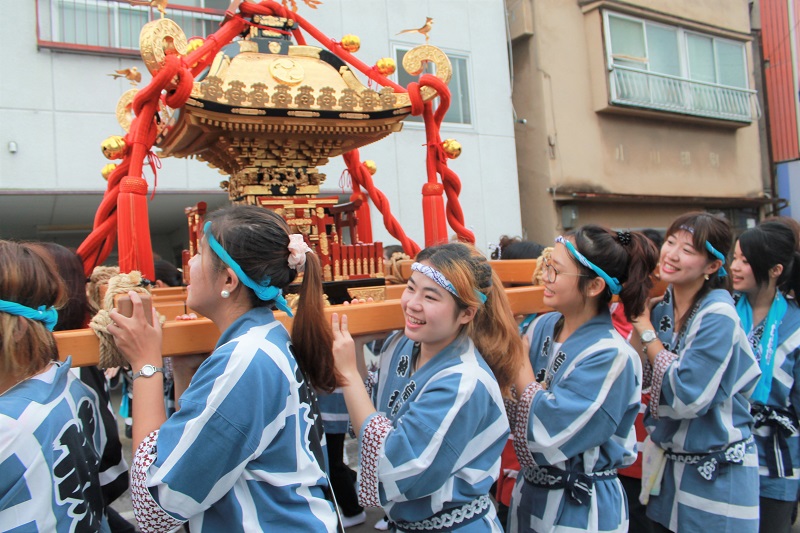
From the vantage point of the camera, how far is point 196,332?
5.76ft

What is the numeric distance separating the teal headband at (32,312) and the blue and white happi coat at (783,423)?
117 inches

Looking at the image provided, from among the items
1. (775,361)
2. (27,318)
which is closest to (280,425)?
(27,318)

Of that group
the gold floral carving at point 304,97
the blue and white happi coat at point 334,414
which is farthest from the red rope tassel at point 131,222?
the blue and white happi coat at point 334,414

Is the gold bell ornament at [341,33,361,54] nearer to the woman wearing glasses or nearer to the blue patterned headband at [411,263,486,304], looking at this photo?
the woman wearing glasses

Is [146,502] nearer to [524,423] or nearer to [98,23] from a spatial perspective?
[524,423]

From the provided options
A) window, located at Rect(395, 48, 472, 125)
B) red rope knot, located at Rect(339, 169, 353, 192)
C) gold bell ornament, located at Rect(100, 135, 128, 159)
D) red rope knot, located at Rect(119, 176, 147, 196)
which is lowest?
red rope knot, located at Rect(119, 176, 147, 196)

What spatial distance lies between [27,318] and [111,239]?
4.40 ft

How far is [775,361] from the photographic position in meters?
2.83

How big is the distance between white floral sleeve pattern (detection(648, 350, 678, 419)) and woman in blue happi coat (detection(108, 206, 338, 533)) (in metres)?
1.46

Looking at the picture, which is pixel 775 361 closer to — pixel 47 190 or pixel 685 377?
pixel 685 377

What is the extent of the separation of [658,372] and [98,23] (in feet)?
22.3

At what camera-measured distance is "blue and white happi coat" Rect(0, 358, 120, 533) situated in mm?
1306

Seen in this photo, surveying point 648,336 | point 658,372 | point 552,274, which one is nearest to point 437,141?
point 552,274

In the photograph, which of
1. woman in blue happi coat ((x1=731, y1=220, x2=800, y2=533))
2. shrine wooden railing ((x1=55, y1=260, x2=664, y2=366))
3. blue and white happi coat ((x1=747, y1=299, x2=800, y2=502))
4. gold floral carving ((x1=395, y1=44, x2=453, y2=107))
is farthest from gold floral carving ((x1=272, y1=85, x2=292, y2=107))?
blue and white happi coat ((x1=747, y1=299, x2=800, y2=502))
